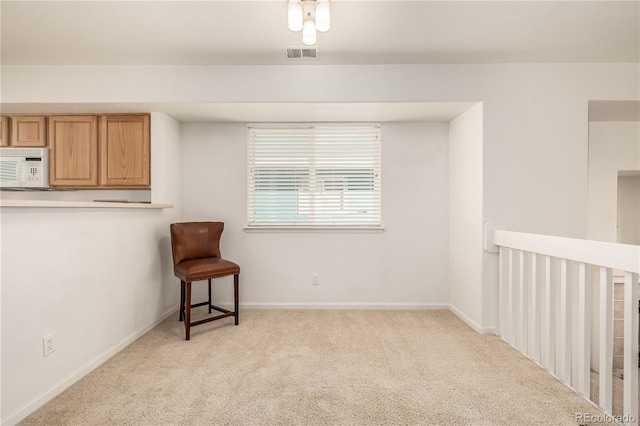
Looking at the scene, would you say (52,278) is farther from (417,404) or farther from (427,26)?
(427,26)

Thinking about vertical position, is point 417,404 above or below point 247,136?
below

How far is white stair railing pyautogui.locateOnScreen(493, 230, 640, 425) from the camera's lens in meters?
1.50

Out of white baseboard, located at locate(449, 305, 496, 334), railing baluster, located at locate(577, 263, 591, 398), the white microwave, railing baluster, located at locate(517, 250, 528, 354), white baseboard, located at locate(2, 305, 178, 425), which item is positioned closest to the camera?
white baseboard, located at locate(2, 305, 178, 425)

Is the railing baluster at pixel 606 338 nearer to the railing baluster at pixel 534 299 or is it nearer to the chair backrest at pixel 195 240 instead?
the railing baluster at pixel 534 299

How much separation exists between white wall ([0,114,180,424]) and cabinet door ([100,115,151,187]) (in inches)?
20.0

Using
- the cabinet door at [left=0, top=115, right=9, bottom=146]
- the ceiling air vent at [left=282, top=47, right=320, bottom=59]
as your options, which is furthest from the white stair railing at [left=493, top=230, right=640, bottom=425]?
the cabinet door at [left=0, top=115, right=9, bottom=146]

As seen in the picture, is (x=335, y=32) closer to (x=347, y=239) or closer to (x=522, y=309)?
(x=347, y=239)

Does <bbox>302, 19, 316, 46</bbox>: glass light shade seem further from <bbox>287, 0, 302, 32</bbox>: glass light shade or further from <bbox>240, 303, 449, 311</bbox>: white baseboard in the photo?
<bbox>240, 303, 449, 311</bbox>: white baseboard

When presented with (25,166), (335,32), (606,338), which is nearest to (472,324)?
(606,338)

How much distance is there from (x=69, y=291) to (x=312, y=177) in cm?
230

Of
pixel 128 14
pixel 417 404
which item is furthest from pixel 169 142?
pixel 417 404

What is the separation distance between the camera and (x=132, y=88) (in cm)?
279

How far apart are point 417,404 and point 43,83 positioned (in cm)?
387

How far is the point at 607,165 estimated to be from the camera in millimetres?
3494
